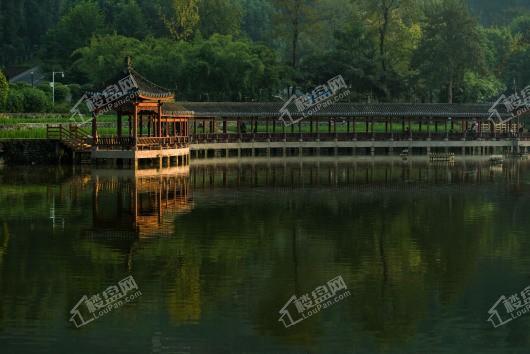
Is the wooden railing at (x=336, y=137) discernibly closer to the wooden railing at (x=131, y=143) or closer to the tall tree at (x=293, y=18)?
the wooden railing at (x=131, y=143)

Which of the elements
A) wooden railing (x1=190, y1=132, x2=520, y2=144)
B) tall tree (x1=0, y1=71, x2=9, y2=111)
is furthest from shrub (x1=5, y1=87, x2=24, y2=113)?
wooden railing (x1=190, y1=132, x2=520, y2=144)

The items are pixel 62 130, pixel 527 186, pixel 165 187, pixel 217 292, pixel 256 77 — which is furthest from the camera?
pixel 256 77

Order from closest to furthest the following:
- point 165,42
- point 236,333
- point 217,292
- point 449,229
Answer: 1. point 236,333
2. point 217,292
3. point 449,229
4. point 165,42

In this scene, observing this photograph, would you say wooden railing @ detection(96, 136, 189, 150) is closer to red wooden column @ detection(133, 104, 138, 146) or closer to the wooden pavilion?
the wooden pavilion

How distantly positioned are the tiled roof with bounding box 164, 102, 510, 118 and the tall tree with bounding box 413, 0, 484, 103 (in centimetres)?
1386

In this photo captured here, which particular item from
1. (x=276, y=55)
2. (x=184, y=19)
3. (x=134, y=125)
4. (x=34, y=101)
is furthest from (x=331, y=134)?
A: (x=184, y=19)

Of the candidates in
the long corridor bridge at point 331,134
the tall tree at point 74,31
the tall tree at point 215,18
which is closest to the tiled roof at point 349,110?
the long corridor bridge at point 331,134

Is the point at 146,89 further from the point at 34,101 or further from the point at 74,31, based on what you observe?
the point at 74,31

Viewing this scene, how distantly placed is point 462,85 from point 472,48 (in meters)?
8.97

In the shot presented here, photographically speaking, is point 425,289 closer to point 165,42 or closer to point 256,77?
point 256,77

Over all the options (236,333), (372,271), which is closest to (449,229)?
(372,271)

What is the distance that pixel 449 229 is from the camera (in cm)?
3250

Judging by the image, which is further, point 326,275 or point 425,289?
point 326,275

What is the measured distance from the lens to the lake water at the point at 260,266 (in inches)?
738
